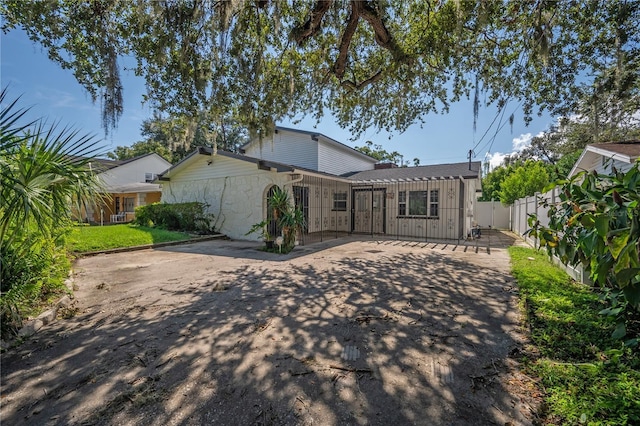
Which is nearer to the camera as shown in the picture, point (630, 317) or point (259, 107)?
point (630, 317)

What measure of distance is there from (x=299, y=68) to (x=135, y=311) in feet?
24.1

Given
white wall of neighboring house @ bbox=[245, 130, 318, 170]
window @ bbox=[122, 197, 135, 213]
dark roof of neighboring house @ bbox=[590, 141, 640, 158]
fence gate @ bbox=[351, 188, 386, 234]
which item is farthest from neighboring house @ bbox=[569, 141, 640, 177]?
window @ bbox=[122, 197, 135, 213]

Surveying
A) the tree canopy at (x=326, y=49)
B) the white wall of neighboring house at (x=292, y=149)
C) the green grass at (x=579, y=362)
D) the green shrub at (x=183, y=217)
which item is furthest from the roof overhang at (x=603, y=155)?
the green shrub at (x=183, y=217)

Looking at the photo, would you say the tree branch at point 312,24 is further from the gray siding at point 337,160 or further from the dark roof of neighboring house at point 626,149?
the gray siding at point 337,160

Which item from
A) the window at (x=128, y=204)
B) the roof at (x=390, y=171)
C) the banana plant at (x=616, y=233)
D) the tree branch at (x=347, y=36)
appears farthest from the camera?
the window at (x=128, y=204)

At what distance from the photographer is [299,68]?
8172mm

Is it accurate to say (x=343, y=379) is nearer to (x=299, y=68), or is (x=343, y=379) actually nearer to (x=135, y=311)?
(x=135, y=311)

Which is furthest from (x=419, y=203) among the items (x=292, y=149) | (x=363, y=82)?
(x=292, y=149)

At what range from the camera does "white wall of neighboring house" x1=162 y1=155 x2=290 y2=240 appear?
11.1m

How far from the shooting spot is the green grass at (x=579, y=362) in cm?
192

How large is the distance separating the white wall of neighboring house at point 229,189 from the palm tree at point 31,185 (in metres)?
6.90

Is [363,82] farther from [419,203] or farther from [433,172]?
[419,203]

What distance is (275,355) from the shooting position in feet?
9.17

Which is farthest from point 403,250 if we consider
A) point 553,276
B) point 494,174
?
point 494,174
